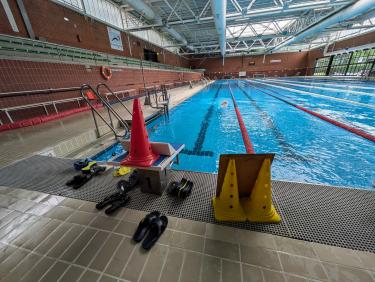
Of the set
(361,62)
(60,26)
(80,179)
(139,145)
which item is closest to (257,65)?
(361,62)

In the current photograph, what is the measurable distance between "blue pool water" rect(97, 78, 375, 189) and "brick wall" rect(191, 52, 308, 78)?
25775mm

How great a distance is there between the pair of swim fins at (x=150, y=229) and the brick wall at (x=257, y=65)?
32457 mm

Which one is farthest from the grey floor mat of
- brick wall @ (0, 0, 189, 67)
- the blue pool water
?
brick wall @ (0, 0, 189, 67)

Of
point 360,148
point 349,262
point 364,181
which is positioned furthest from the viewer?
point 360,148

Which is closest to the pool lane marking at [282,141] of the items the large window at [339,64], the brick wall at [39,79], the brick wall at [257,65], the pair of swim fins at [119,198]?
the pair of swim fins at [119,198]

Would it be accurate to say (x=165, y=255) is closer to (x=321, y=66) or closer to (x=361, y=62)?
(x=361, y=62)

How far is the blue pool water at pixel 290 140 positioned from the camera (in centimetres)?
265

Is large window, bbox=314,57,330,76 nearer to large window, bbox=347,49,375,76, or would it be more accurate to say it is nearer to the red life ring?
large window, bbox=347,49,375,76

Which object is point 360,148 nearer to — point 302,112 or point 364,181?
point 364,181

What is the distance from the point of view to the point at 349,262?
1.00m

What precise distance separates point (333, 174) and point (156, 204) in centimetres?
280

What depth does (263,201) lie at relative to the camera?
1316 mm

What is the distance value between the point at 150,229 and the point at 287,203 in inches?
47.9

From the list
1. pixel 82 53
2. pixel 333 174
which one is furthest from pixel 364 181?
pixel 82 53
